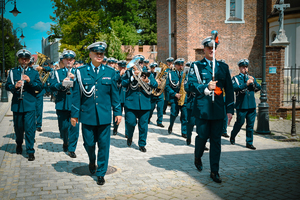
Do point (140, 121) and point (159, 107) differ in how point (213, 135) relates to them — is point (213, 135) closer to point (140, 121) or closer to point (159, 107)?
point (140, 121)

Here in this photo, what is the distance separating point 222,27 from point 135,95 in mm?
22499

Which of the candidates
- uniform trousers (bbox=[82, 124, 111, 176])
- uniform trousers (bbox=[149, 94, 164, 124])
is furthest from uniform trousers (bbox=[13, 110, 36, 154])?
uniform trousers (bbox=[149, 94, 164, 124])

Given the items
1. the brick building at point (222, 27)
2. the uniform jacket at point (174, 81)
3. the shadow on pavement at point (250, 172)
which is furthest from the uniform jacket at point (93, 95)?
the brick building at point (222, 27)

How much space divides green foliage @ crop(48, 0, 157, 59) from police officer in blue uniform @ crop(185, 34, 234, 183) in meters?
35.3

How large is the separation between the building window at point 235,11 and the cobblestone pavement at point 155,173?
21767 mm

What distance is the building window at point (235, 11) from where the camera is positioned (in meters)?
28.8

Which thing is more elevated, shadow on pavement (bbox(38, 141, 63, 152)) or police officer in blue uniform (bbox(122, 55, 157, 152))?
police officer in blue uniform (bbox(122, 55, 157, 152))

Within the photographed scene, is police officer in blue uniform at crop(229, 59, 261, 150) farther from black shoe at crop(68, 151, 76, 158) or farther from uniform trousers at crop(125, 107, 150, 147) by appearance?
black shoe at crop(68, 151, 76, 158)

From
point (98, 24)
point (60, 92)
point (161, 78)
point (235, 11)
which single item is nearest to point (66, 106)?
point (60, 92)

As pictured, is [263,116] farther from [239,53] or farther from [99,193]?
[239,53]

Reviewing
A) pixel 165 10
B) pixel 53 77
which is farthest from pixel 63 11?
pixel 53 77

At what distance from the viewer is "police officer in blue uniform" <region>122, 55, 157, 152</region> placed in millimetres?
8180

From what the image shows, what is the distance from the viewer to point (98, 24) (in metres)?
→ 42.1

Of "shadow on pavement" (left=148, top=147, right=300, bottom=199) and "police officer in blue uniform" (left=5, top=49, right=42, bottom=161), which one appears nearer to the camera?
"shadow on pavement" (left=148, top=147, right=300, bottom=199)
